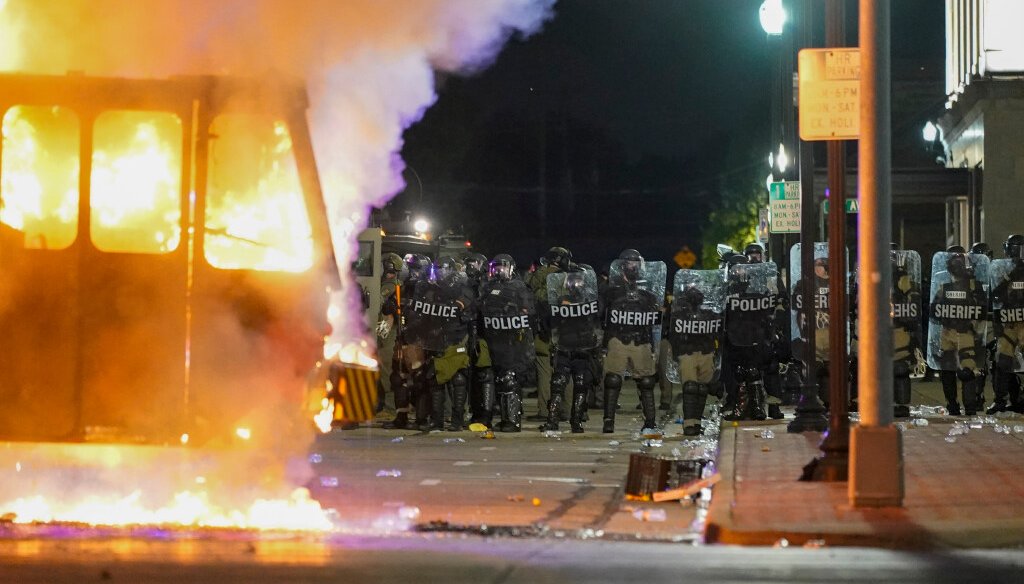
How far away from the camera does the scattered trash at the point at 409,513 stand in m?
9.57

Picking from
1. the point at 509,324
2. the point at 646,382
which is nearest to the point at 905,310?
the point at 646,382

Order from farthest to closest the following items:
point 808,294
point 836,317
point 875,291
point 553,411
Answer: point 553,411, point 808,294, point 836,317, point 875,291

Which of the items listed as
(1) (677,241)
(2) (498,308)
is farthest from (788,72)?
(1) (677,241)

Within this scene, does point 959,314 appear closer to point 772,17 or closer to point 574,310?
point 574,310

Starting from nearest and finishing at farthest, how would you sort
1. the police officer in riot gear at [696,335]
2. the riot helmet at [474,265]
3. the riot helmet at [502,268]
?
the police officer in riot gear at [696,335], the riot helmet at [502,268], the riot helmet at [474,265]

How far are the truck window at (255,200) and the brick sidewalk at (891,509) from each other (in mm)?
3520

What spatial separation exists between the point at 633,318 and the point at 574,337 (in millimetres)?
751

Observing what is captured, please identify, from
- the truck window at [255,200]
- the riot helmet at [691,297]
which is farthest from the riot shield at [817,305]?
the truck window at [255,200]

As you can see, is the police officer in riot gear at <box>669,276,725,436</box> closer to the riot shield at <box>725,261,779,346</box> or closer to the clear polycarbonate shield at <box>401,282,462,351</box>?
the riot shield at <box>725,261,779,346</box>

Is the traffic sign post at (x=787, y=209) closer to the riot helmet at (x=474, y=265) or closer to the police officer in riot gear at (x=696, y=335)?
the police officer in riot gear at (x=696, y=335)

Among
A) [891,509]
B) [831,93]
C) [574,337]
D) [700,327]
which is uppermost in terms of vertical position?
[831,93]

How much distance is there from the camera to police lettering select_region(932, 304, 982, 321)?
54.1 ft

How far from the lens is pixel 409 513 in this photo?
9.73 m

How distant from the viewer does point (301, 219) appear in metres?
9.18
